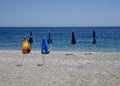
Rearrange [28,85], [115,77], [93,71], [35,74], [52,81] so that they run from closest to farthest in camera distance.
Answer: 1. [28,85]
2. [52,81]
3. [115,77]
4. [35,74]
5. [93,71]

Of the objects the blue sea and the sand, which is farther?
the blue sea

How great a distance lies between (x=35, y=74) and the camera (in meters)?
12.4

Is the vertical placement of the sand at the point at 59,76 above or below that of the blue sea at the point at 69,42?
above

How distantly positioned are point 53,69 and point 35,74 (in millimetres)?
1602

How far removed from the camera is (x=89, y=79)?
11.2 metres

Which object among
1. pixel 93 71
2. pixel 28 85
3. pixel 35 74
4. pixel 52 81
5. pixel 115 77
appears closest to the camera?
pixel 28 85

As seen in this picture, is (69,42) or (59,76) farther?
(69,42)

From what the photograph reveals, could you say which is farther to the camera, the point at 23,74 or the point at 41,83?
the point at 23,74

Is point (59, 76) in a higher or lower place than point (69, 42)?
higher

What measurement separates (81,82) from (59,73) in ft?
7.29

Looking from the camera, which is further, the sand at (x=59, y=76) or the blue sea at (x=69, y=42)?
the blue sea at (x=69, y=42)

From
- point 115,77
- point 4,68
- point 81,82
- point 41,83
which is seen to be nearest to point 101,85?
point 81,82

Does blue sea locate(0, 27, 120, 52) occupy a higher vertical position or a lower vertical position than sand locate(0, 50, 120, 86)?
lower

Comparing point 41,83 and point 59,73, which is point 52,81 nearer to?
point 41,83
